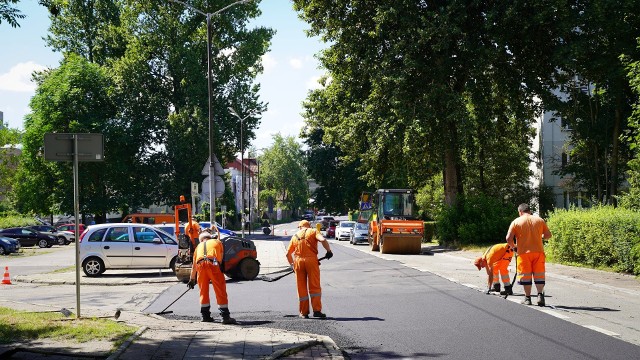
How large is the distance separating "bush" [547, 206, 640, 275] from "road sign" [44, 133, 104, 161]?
1163cm

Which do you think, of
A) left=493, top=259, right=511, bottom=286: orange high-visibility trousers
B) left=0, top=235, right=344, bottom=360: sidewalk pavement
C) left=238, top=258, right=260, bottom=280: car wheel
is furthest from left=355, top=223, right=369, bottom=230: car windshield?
left=0, top=235, right=344, bottom=360: sidewalk pavement

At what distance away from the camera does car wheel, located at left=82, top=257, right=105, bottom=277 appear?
21531mm

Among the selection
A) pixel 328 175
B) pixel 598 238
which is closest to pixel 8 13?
pixel 598 238

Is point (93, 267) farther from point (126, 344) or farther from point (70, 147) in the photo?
point (126, 344)

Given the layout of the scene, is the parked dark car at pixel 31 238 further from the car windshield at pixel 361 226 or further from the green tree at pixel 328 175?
the green tree at pixel 328 175

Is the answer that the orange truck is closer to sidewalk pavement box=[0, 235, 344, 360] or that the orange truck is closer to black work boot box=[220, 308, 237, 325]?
black work boot box=[220, 308, 237, 325]

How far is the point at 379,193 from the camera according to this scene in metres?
34.5

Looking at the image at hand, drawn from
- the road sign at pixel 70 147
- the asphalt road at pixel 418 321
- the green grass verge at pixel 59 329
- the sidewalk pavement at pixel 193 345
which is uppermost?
the road sign at pixel 70 147

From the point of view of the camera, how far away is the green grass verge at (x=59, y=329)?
9305 millimetres

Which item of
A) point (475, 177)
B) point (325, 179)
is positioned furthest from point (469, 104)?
point (325, 179)

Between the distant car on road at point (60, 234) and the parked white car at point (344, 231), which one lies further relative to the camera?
the parked white car at point (344, 231)

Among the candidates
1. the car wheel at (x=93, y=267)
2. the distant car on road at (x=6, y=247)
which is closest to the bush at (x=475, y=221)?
the car wheel at (x=93, y=267)

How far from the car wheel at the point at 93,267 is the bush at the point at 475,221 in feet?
55.0

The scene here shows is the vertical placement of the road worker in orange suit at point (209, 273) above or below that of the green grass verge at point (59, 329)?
above
